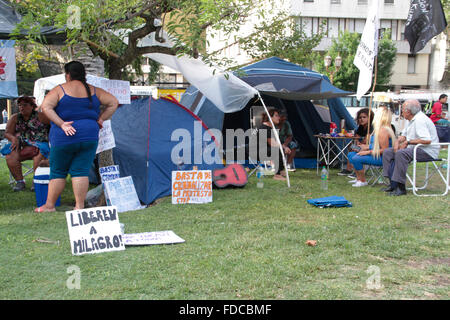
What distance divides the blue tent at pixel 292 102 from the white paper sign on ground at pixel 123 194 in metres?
3.28

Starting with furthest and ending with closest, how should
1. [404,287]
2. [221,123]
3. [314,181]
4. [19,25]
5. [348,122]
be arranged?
[348,122] → [221,123] → [314,181] → [19,25] → [404,287]

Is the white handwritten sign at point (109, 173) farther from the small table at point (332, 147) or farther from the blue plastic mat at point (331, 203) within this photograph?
the small table at point (332, 147)

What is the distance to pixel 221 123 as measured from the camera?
30.8 ft

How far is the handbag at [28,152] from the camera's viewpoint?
7348 millimetres

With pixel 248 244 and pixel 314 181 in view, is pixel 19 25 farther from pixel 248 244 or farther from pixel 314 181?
pixel 314 181

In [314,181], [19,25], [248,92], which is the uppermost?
[19,25]

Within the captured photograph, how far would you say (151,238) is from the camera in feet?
14.4

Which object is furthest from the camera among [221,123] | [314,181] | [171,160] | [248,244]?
[221,123]

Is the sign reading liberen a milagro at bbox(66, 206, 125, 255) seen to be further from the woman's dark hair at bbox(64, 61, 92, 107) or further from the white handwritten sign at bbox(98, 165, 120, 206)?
the white handwritten sign at bbox(98, 165, 120, 206)

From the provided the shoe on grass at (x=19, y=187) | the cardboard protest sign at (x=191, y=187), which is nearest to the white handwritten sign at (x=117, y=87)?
the cardboard protest sign at (x=191, y=187)

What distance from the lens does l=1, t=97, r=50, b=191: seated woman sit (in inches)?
277

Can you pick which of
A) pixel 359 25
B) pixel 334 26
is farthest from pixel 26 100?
pixel 359 25

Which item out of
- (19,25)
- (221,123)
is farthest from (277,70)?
(19,25)

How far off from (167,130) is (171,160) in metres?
0.48
